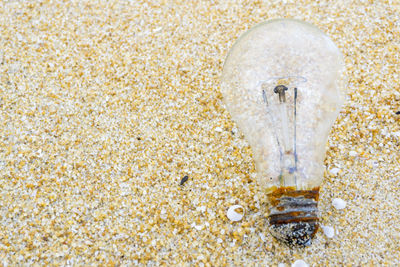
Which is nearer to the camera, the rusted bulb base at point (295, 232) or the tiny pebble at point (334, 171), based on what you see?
the rusted bulb base at point (295, 232)

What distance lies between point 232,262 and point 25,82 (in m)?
1.50

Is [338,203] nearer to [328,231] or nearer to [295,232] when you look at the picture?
[328,231]

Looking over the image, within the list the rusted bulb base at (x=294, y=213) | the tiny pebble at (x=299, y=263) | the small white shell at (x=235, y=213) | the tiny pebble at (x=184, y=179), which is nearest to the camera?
the rusted bulb base at (x=294, y=213)

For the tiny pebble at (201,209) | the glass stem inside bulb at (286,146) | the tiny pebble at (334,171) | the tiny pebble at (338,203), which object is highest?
the glass stem inside bulb at (286,146)

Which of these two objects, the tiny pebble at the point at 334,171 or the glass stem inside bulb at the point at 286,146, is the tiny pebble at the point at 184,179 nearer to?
the glass stem inside bulb at the point at 286,146

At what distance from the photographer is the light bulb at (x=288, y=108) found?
4.33ft

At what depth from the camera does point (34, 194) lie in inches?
64.7

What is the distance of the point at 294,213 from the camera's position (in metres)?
1.29

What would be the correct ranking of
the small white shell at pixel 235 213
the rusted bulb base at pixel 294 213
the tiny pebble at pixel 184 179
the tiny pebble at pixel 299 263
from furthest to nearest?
the tiny pebble at pixel 184 179 → the small white shell at pixel 235 213 → the tiny pebble at pixel 299 263 → the rusted bulb base at pixel 294 213

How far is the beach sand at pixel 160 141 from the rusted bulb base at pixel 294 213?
14cm

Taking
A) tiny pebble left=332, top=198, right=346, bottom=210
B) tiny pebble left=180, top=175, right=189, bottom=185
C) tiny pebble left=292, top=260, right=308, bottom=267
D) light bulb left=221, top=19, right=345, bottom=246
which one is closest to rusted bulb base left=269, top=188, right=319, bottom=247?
light bulb left=221, top=19, right=345, bottom=246

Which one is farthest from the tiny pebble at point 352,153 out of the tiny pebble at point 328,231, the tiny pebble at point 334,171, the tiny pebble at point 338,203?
the tiny pebble at point 328,231

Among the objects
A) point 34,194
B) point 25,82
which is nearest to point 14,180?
point 34,194

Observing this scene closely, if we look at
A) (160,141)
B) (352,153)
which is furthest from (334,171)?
(160,141)
